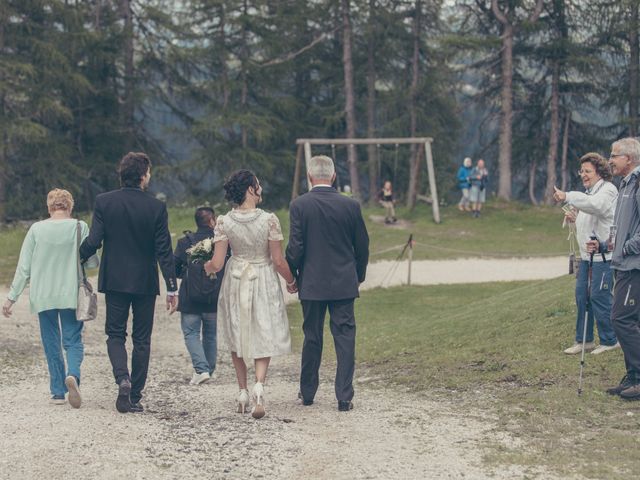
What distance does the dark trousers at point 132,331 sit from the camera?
845 cm

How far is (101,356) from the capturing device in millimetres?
12375

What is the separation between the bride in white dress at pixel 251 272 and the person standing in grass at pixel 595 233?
231 cm

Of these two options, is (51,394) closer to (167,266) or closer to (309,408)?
(167,266)

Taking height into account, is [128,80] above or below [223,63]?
below

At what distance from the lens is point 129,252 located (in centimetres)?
836

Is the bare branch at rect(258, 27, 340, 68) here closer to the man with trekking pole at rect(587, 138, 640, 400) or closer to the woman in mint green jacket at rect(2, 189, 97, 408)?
the woman in mint green jacket at rect(2, 189, 97, 408)

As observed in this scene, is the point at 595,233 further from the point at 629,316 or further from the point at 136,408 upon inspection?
the point at 136,408

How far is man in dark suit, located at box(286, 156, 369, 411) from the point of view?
27.2 ft

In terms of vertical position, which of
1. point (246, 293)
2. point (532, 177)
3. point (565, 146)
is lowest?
point (532, 177)

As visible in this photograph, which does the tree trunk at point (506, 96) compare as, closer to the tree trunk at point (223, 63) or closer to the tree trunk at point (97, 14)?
the tree trunk at point (223, 63)

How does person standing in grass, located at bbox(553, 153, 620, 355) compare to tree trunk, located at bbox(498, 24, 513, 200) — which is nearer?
person standing in grass, located at bbox(553, 153, 620, 355)

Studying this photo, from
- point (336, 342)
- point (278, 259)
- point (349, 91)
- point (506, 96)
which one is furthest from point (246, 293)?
point (349, 91)

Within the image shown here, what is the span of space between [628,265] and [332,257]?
86.6 inches

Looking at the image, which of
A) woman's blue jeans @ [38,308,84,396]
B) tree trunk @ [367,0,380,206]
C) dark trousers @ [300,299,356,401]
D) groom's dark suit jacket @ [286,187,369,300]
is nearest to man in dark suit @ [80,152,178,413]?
woman's blue jeans @ [38,308,84,396]
